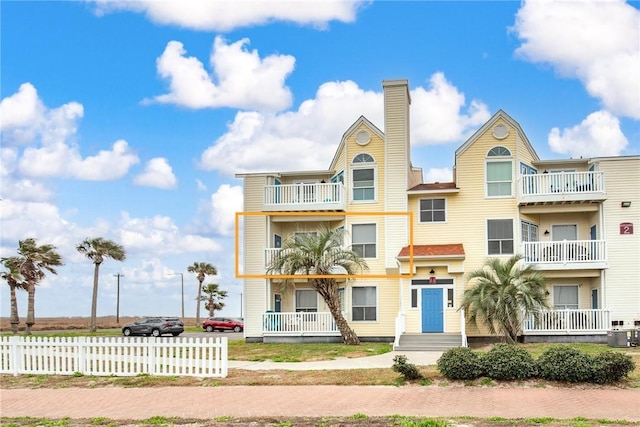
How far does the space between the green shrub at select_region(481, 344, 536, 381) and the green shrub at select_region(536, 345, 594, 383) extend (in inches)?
11.2

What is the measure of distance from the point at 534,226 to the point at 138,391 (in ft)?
69.1

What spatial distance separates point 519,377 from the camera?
695 inches

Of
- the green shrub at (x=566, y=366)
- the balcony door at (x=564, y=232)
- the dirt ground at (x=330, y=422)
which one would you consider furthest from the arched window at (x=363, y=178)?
the dirt ground at (x=330, y=422)

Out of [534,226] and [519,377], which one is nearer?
[519,377]

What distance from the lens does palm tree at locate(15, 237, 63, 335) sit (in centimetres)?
5016

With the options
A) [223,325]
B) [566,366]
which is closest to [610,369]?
[566,366]

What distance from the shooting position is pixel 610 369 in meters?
17.2

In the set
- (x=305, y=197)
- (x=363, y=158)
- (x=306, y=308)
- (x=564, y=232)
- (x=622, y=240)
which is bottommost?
(x=306, y=308)

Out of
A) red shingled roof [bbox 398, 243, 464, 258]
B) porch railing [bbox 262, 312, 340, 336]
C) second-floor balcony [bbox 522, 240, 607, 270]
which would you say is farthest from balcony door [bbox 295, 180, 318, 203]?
second-floor balcony [bbox 522, 240, 607, 270]

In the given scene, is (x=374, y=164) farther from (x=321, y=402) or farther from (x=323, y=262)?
(x=321, y=402)

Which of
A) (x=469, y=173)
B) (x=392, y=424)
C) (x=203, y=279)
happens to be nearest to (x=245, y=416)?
(x=392, y=424)

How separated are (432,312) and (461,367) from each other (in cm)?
1438

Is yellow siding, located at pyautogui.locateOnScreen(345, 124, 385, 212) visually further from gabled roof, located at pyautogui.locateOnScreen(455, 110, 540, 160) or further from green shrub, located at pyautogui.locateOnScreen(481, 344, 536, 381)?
green shrub, located at pyautogui.locateOnScreen(481, 344, 536, 381)

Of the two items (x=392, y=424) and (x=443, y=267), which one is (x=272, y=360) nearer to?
(x=443, y=267)
